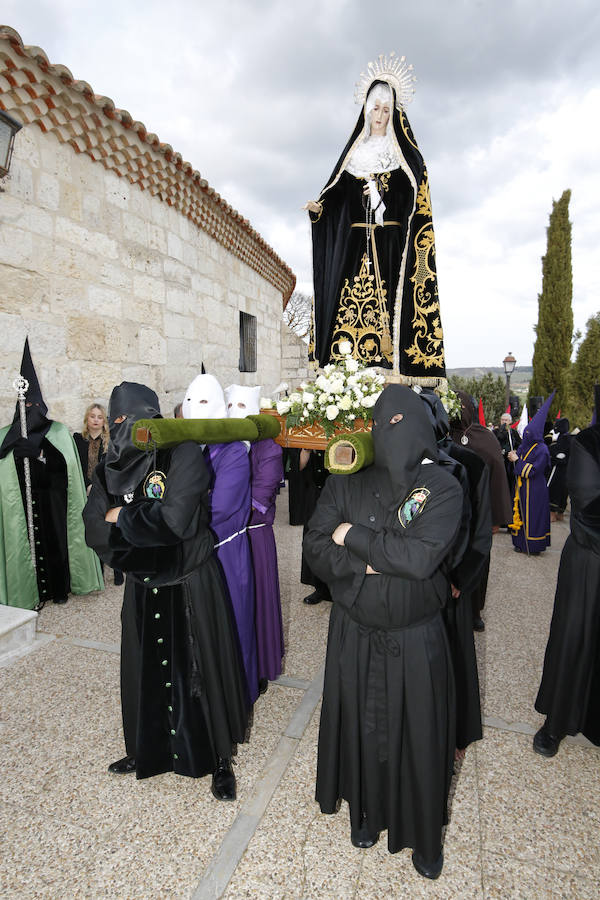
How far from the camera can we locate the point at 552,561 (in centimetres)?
686

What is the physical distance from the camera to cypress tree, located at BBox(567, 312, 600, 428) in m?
18.9

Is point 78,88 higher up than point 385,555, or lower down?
higher up

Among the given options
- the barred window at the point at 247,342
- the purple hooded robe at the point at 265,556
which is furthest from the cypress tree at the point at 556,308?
the purple hooded robe at the point at 265,556

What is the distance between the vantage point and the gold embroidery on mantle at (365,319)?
5.36 meters

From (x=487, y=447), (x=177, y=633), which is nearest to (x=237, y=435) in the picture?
(x=177, y=633)

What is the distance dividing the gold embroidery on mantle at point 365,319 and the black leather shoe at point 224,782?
394 cm

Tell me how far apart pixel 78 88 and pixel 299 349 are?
26.9 feet

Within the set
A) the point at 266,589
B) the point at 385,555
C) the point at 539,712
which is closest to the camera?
the point at 385,555

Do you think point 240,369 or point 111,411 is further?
point 240,369

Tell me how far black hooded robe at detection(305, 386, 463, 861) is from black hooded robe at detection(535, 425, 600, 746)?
118 cm

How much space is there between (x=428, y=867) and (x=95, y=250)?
6584 millimetres

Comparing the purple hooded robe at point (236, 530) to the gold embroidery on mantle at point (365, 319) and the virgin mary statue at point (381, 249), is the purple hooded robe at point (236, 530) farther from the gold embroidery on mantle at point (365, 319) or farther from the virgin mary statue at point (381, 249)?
the gold embroidery on mantle at point (365, 319)

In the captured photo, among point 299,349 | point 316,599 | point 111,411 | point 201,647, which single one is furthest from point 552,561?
point 299,349

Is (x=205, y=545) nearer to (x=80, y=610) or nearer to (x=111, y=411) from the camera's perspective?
(x=111, y=411)
